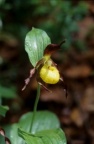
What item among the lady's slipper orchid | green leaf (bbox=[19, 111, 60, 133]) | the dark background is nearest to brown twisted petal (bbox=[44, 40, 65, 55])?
the lady's slipper orchid

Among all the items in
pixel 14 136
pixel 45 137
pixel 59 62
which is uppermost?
pixel 45 137

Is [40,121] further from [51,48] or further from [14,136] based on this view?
[51,48]

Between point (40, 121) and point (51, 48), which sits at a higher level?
point (51, 48)

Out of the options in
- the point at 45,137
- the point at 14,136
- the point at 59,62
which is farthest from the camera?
the point at 59,62

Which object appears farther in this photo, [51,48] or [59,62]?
[59,62]

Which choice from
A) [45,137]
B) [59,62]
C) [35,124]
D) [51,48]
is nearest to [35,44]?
[51,48]

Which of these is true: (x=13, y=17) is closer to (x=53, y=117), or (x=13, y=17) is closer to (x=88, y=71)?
(x=88, y=71)

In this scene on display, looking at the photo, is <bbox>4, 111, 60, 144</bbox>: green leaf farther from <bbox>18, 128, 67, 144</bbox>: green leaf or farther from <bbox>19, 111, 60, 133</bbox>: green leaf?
<bbox>18, 128, 67, 144</bbox>: green leaf
